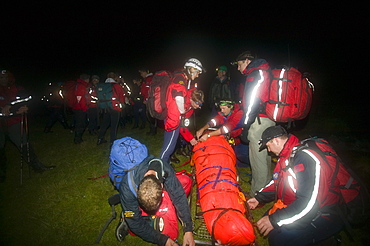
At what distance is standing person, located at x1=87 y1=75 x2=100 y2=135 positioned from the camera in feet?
25.1

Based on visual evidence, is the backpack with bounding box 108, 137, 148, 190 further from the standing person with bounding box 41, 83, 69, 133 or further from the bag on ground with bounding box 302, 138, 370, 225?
the standing person with bounding box 41, 83, 69, 133

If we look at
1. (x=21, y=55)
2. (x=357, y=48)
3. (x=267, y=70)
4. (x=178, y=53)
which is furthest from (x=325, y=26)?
(x=21, y=55)

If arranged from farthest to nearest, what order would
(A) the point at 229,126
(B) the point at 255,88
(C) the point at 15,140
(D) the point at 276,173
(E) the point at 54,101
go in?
(E) the point at 54,101
(C) the point at 15,140
(A) the point at 229,126
(B) the point at 255,88
(D) the point at 276,173

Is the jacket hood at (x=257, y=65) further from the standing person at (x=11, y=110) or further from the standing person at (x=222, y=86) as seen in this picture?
the standing person at (x=11, y=110)

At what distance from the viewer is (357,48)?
2167 centimetres

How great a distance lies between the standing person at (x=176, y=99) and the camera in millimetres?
4039

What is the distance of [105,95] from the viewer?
6840 millimetres

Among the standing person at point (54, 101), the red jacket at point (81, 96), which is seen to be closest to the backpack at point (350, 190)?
the red jacket at point (81, 96)

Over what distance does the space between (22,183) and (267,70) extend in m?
6.91

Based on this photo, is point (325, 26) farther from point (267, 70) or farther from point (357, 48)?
point (267, 70)

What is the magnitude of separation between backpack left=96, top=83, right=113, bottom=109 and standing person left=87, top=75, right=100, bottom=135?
0.65 meters

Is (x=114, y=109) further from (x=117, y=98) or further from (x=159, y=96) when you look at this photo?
(x=159, y=96)

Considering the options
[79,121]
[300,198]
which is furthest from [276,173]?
[79,121]

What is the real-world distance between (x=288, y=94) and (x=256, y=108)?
1.91 feet
